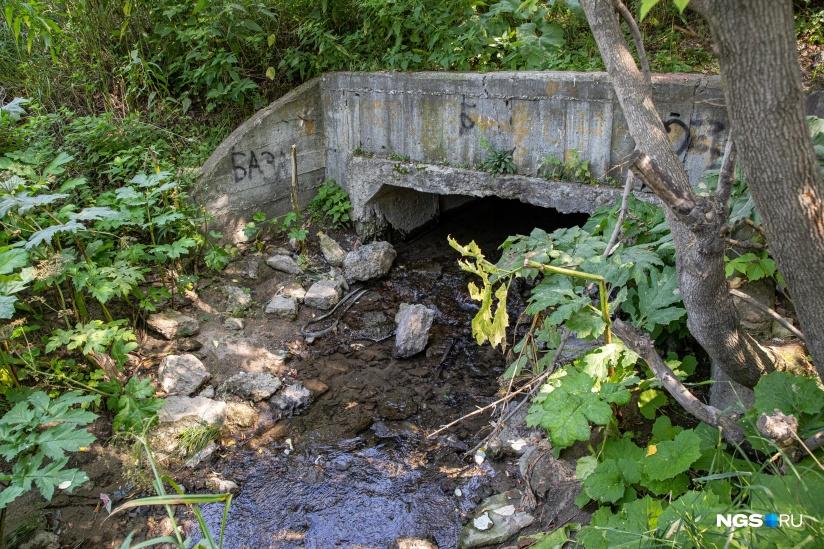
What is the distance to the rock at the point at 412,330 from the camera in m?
5.66

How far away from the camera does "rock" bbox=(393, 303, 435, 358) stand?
566 cm

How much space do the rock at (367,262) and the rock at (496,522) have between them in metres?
3.50

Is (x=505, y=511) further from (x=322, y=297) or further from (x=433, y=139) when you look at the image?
(x=433, y=139)

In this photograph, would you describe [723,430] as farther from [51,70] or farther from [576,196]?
[51,70]

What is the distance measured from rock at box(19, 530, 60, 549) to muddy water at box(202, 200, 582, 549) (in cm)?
97

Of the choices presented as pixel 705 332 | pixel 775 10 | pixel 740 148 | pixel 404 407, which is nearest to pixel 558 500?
pixel 705 332

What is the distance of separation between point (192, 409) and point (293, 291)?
2.04m

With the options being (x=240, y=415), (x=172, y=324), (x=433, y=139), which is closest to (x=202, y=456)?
(x=240, y=415)

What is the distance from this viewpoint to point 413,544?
371 cm

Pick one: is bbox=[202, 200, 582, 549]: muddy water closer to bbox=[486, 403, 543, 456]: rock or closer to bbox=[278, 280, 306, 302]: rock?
bbox=[486, 403, 543, 456]: rock

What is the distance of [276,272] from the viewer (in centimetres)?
675

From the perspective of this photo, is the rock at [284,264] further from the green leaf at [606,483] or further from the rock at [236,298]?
the green leaf at [606,483]

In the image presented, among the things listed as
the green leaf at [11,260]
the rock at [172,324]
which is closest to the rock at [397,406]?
the rock at [172,324]

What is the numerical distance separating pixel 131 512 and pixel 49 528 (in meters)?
0.50
